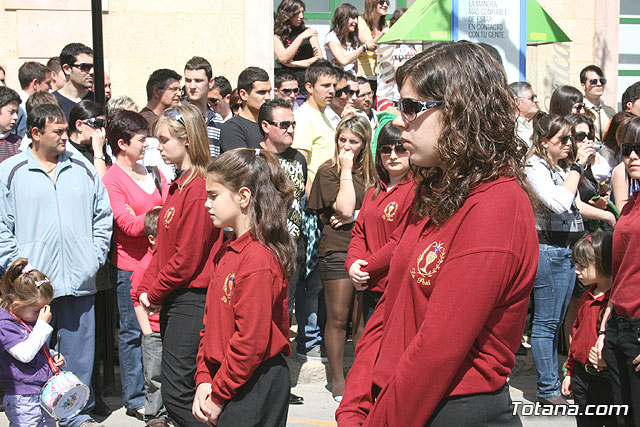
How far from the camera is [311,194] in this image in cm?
607

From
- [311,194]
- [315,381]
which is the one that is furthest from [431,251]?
[315,381]

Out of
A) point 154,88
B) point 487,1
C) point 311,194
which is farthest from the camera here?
point 154,88

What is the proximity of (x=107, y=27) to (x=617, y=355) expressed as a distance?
725cm

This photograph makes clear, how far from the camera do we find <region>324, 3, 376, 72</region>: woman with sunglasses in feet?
30.5

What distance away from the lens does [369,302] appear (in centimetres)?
504

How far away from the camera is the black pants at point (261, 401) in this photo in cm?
332

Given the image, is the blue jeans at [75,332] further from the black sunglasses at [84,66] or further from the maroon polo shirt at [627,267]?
the maroon polo shirt at [627,267]

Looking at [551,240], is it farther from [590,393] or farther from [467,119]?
[467,119]

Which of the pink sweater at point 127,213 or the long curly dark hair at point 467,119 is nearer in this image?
the long curly dark hair at point 467,119

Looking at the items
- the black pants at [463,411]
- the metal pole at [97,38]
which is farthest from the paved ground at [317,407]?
the black pants at [463,411]

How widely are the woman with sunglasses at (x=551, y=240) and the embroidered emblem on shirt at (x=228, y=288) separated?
3241 mm

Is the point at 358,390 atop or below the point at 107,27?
below

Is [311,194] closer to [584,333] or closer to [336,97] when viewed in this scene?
[336,97]

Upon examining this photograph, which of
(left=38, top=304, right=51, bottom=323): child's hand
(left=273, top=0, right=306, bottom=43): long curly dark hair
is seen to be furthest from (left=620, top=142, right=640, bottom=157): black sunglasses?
(left=273, top=0, right=306, bottom=43): long curly dark hair
